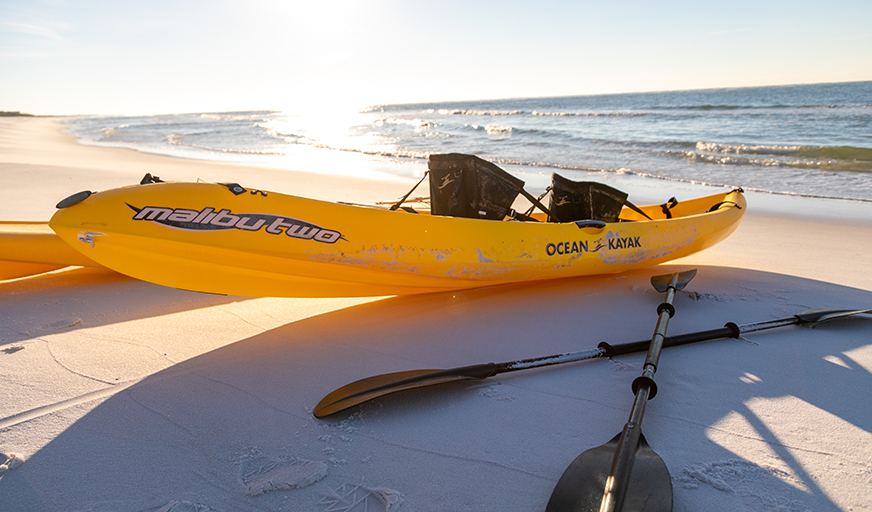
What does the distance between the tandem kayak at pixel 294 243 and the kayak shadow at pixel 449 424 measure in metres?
0.34

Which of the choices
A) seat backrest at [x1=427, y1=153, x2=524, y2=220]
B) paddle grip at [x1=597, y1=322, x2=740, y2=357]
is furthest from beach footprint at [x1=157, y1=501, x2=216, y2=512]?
seat backrest at [x1=427, y1=153, x2=524, y2=220]

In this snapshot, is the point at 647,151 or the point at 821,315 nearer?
the point at 821,315

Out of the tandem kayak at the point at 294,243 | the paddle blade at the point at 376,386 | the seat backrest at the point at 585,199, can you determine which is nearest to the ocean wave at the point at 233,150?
the seat backrest at the point at 585,199

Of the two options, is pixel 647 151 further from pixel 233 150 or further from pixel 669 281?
pixel 233 150

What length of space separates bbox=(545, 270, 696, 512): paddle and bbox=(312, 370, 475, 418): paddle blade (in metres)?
0.72

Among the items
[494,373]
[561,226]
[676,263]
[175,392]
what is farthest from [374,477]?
[676,263]

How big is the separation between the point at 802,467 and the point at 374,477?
1.66 m

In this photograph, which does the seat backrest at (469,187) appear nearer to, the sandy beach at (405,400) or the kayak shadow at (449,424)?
the sandy beach at (405,400)

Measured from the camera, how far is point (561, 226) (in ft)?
11.9

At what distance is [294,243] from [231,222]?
0.36m

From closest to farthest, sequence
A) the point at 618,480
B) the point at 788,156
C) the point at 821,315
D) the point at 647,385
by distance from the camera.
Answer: the point at 618,480
the point at 647,385
the point at 821,315
the point at 788,156

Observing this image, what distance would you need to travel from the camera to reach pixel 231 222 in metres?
2.76

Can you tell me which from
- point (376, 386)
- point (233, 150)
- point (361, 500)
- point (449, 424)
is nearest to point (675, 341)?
point (449, 424)

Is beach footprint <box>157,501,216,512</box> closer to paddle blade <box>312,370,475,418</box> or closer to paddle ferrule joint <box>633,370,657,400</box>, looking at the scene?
paddle blade <box>312,370,475,418</box>
